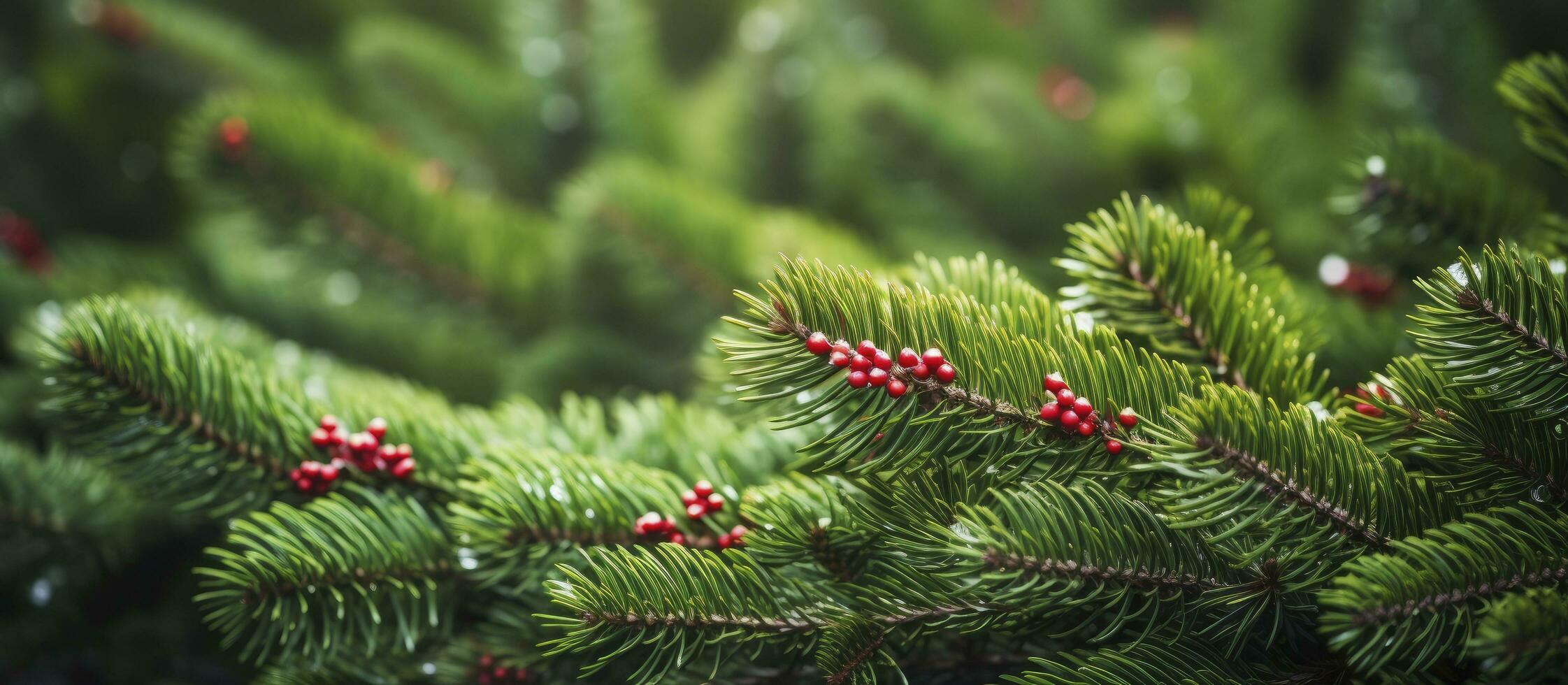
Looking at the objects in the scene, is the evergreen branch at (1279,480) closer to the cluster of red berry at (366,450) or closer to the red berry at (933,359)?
the red berry at (933,359)

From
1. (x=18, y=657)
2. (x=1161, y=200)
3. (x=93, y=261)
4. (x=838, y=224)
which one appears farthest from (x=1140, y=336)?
(x=93, y=261)

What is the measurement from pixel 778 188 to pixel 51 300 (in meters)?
0.57

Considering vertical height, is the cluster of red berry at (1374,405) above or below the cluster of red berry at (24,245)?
below

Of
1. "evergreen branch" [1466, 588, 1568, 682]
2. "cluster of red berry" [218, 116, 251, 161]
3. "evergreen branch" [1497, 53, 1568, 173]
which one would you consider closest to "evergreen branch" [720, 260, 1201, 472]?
"evergreen branch" [1466, 588, 1568, 682]

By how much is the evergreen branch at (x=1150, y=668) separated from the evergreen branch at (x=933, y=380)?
0.06 metres

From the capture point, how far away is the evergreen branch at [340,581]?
33cm

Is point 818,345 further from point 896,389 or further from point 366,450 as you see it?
point 366,450

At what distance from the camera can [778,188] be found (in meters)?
0.78

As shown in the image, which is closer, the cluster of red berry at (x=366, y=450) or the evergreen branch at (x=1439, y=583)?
the evergreen branch at (x=1439, y=583)

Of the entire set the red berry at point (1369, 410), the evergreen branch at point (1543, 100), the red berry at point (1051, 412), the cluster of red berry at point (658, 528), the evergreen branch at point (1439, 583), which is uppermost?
the evergreen branch at point (1543, 100)

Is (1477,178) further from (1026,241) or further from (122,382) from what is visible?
(122,382)

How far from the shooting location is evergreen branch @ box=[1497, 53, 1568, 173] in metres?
0.38

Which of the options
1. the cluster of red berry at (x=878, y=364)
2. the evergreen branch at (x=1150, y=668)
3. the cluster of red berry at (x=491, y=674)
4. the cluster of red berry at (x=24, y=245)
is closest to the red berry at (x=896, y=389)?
the cluster of red berry at (x=878, y=364)

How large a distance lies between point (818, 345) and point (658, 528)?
0.12 meters
